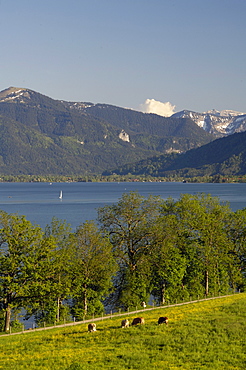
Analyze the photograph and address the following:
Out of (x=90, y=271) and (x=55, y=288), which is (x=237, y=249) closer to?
(x=90, y=271)

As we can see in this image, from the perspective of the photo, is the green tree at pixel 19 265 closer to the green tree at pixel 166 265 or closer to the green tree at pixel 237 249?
the green tree at pixel 166 265

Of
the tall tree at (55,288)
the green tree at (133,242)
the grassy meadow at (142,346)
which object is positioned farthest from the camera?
the green tree at (133,242)

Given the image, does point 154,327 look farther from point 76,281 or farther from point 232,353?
point 76,281

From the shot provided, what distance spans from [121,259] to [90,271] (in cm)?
742

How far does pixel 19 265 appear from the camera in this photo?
59938mm

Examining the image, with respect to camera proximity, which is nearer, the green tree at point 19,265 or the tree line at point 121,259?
the green tree at point 19,265

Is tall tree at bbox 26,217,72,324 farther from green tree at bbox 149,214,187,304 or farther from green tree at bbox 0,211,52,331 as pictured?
green tree at bbox 149,214,187,304

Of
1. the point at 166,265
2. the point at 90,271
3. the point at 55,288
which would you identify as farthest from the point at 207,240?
the point at 55,288

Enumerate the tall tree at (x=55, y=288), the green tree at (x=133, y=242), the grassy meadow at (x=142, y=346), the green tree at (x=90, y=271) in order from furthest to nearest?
the green tree at (x=133, y=242) < the green tree at (x=90, y=271) < the tall tree at (x=55, y=288) < the grassy meadow at (x=142, y=346)

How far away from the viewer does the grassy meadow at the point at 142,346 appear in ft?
114

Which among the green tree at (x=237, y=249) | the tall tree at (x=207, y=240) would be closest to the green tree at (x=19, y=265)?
the tall tree at (x=207, y=240)

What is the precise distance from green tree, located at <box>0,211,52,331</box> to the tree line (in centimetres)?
11

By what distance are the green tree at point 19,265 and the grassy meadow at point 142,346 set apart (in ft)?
27.1

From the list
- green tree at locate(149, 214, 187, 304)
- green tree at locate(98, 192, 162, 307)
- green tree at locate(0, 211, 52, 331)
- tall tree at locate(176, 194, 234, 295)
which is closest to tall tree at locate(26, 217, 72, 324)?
green tree at locate(0, 211, 52, 331)
